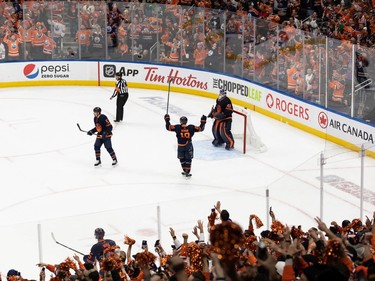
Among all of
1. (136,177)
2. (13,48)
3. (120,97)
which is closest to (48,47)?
Result: (13,48)

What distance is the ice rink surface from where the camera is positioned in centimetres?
1015

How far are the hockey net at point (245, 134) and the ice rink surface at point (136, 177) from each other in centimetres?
12

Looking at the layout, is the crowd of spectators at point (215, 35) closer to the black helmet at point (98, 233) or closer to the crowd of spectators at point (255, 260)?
the black helmet at point (98, 233)

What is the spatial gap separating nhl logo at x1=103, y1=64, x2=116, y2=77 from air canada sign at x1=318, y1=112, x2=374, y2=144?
305 inches

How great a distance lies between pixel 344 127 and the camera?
1716 centimetres

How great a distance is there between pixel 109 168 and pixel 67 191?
156 cm

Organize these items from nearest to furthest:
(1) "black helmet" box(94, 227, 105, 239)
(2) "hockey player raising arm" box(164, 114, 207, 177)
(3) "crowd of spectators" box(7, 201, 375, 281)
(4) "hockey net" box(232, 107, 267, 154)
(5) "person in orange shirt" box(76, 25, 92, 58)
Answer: (3) "crowd of spectators" box(7, 201, 375, 281) → (1) "black helmet" box(94, 227, 105, 239) → (2) "hockey player raising arm" box(164, 114, 207, 177) → (4) "hockey net" box(232, 107, 267, 154) → (5) "person in orange shirt" box(76, 25, 92, 58)

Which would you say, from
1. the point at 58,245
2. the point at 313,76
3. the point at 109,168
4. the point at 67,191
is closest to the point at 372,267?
the point at 58,245

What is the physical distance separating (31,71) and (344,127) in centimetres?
1042

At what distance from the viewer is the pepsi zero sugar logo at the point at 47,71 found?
24031 millimetres

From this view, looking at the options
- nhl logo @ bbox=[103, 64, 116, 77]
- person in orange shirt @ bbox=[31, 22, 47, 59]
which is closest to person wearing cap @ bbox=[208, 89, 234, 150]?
nhl logo @ bbox=[103, 64, 116, 77]

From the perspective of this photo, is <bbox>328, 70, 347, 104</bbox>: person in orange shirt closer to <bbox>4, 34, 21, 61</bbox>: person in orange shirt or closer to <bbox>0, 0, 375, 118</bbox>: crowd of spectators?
<bbox>0, 0, 375, 118</bbox>: crowd of spectators

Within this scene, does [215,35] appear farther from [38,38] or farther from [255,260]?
[255,260]

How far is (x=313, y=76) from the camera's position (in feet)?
61.1
